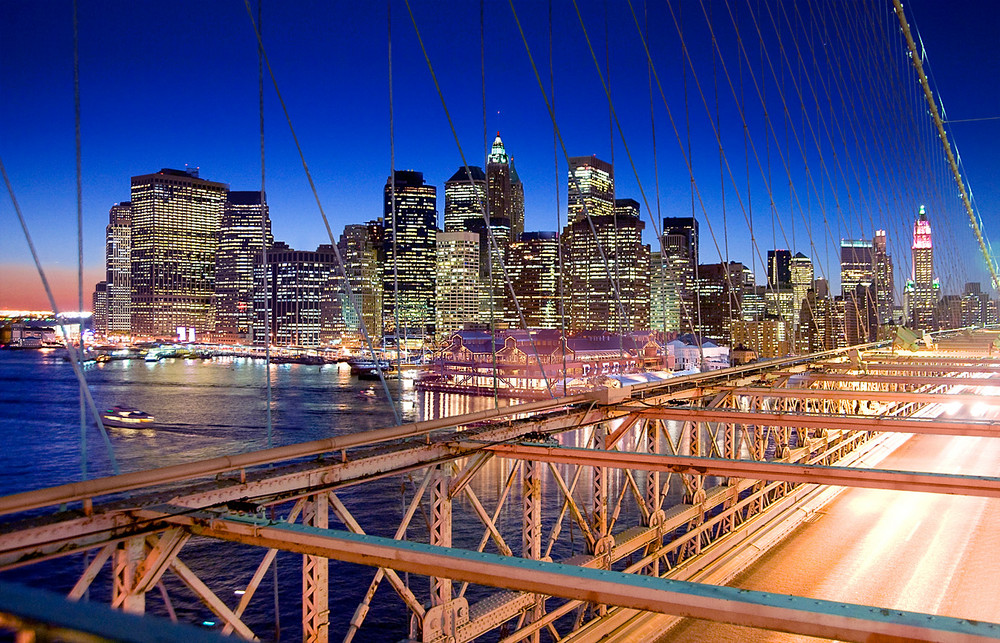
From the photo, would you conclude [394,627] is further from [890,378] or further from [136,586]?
[136,586]

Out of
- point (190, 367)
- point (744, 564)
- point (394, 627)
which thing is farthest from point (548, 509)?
point (190, 367)

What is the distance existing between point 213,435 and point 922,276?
97.4m

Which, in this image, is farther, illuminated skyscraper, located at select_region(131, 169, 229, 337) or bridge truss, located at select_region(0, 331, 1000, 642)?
illuminated skyscraper, located at select_region(131, 169, 229, 337)

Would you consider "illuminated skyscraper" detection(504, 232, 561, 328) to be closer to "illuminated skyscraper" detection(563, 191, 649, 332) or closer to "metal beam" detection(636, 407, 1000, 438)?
"illuminated skyscraper" detection(563, 191, 649, 332)

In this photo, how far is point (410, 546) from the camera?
3957 mm

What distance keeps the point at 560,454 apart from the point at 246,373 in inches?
4056

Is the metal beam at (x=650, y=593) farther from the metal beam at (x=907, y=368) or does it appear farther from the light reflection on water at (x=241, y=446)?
the metal beam at (x=907, y=368)

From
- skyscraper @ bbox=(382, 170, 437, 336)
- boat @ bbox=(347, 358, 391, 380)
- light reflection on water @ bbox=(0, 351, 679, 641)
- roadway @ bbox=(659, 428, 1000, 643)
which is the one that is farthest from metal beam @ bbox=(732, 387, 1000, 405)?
skyscraper @ bbox=(382, 170, 437, 336)

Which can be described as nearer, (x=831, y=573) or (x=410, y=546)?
(x=410, y=546)

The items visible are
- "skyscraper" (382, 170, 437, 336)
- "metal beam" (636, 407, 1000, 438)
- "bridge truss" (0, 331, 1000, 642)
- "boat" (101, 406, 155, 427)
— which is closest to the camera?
"bridge truss" (0, 331, 1000, 642)

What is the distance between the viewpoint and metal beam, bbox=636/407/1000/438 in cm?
904

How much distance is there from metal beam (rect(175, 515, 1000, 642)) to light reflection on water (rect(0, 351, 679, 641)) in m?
3.79

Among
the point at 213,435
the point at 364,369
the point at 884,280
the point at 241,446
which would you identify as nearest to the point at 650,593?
the point at 241,446

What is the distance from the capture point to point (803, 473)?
6289 mm
